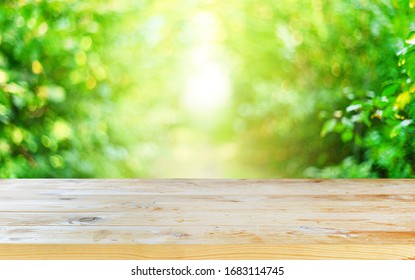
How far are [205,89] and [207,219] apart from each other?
1.63 m

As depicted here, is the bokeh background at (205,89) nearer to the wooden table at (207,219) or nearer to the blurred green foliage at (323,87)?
the blurred green foliage at (323,87)

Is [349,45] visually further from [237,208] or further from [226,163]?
[237,208]

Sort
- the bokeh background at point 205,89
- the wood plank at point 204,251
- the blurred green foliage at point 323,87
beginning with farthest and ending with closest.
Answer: the bokeh background at point 205,89 < the blurred green foliage at point 323,87 < the wood plank at point 204,251

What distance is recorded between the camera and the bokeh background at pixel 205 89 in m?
2.17

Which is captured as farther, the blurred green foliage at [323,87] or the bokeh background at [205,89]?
the bokeh background at [205,89]

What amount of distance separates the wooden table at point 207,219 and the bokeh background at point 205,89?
18.2 inches

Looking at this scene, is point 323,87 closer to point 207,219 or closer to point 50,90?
point 50,90

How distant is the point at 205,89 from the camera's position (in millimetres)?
2906

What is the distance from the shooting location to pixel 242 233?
3.99 ft

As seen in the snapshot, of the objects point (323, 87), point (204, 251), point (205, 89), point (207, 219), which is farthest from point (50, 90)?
point (204, 251)

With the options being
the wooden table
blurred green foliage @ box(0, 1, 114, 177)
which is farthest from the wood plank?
blurred green foliage @ box(0, 1, 114, 177)

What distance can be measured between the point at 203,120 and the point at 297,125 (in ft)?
1.65

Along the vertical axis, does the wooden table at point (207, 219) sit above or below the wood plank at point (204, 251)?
above

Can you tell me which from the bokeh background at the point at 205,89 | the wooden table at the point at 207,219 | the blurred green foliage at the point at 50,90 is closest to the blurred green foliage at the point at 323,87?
the bokeh background at the point at 205,89
